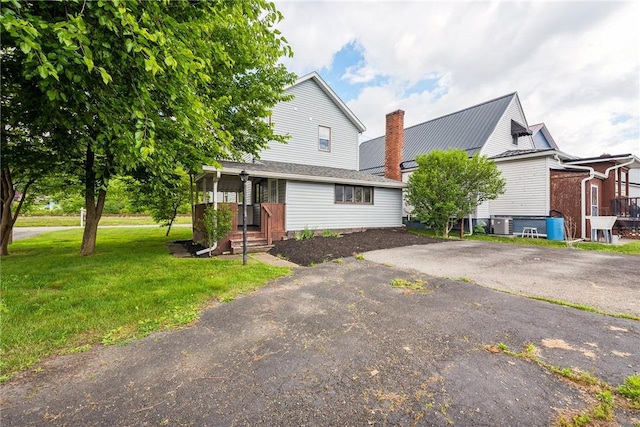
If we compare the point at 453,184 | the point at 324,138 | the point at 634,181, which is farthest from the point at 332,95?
the point at 634,181

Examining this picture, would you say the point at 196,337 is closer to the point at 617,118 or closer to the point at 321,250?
the point at 321,250

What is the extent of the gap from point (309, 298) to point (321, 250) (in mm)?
4395

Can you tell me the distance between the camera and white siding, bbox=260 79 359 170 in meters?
13.6

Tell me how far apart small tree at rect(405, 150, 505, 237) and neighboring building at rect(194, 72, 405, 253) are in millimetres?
1991

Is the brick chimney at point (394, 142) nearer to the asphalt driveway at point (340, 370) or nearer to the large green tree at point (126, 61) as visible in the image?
the large green tree at point (126, 61)

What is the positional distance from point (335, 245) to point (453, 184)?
6.46 metres

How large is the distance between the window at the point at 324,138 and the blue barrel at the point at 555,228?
11.2 metres

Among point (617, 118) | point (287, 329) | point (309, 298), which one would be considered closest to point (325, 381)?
point (287, 329)

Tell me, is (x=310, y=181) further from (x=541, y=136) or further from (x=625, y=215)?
(x=541, y=136)

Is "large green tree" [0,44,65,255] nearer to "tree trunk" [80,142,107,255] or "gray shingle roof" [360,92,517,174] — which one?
A: "tree trunk" [80,142,107,255]

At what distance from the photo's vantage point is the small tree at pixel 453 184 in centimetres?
1209

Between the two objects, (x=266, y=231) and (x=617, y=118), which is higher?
(x=617, y=118)

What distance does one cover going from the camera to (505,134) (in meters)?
17.2

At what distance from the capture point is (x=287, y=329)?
3.45 metres
